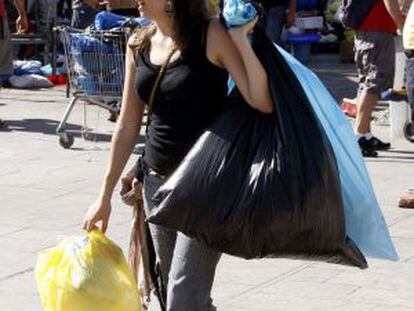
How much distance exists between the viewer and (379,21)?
32.0ft

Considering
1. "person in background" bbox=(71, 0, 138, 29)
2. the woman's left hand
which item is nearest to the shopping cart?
"person in background" bbox=(71, 0, 138, 29)

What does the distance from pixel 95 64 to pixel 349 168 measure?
6484 millimetres

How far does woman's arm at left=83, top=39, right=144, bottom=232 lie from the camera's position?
4367 millimetres

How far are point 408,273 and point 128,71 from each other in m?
2.52

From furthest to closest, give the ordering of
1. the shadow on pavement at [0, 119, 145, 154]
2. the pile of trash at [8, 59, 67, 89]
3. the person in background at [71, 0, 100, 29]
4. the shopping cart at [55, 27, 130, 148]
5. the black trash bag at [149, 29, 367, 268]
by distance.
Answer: the pile of trash at [8, 59, 67, 89] → the person in background at [71, 0, 100, 29] → the shadow on pavement at [0, 119, 145, 154] → the shopping cart at [55, 27, 130, 148] → the black trash bag at [149, 29, 367, 268]

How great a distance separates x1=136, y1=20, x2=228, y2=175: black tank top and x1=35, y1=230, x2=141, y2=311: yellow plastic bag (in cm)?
36

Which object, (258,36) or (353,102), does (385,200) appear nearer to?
(353,102)

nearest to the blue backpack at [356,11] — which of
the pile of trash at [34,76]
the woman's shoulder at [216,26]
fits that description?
the woman's shoulder at [216,26]

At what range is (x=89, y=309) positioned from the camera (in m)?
4.09

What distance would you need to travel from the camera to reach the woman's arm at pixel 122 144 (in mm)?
4367

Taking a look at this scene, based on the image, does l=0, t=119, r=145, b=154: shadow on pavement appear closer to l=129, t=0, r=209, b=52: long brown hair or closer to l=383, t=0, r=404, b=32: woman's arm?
l=383, t=0, r=404, b=32: woman's arm

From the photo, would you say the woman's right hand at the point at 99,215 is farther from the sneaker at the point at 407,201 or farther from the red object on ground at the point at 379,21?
the red object on ground at the point at 379,21

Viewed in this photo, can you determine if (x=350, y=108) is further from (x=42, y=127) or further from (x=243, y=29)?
(x=243, y=29)

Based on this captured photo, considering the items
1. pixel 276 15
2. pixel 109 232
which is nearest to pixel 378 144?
pixel 276 15
